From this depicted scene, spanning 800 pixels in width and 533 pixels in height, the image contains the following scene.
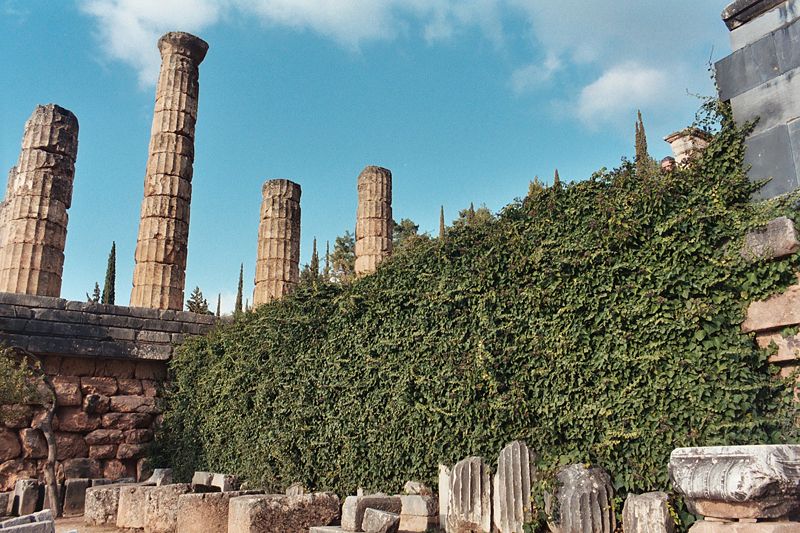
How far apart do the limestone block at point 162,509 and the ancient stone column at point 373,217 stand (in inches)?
254

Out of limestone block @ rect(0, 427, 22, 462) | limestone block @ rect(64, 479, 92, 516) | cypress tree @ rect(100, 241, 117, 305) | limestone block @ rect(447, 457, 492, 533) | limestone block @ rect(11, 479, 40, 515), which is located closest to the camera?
limestone block @ rect(447, 457, 492, 533)

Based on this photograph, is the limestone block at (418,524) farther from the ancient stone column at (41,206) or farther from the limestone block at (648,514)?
the ancient stone column at (41,206)

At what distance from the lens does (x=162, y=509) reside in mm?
8695

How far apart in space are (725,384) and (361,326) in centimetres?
466

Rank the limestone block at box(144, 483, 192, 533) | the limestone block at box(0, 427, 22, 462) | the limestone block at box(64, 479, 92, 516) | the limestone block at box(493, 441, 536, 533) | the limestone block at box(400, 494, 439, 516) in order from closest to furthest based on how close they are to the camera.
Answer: the limestone block at box(493, 441, 536, 533)
the limestone block at box(400, 494, 439, 516)
the limestone block at box(144, 483, 192, 533)
the limestone block at box(64, 479, 92, 516)
the limestone block at box(0, 427, 22, 462)

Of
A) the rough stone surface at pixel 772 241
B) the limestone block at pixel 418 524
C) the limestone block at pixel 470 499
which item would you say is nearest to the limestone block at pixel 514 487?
the limestone block at pixel 470 499

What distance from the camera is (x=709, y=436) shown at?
5664 mm

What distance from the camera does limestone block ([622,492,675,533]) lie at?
17.7 ft

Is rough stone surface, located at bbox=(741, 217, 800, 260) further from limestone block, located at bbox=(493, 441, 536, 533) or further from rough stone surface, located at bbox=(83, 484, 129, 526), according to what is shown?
rough stone surface, located at bbox=(83, 484, 129, 526)

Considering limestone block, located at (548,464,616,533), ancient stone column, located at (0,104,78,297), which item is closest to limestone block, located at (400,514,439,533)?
limestone block, located at (548,464,616,533)

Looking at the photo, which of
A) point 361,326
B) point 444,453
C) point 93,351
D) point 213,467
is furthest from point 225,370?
point 444,453

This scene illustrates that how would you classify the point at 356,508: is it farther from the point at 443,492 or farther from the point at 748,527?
the point at 748,527

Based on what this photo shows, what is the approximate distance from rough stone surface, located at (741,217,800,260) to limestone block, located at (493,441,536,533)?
2.73m

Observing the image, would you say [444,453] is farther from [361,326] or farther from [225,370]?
[225,370]
